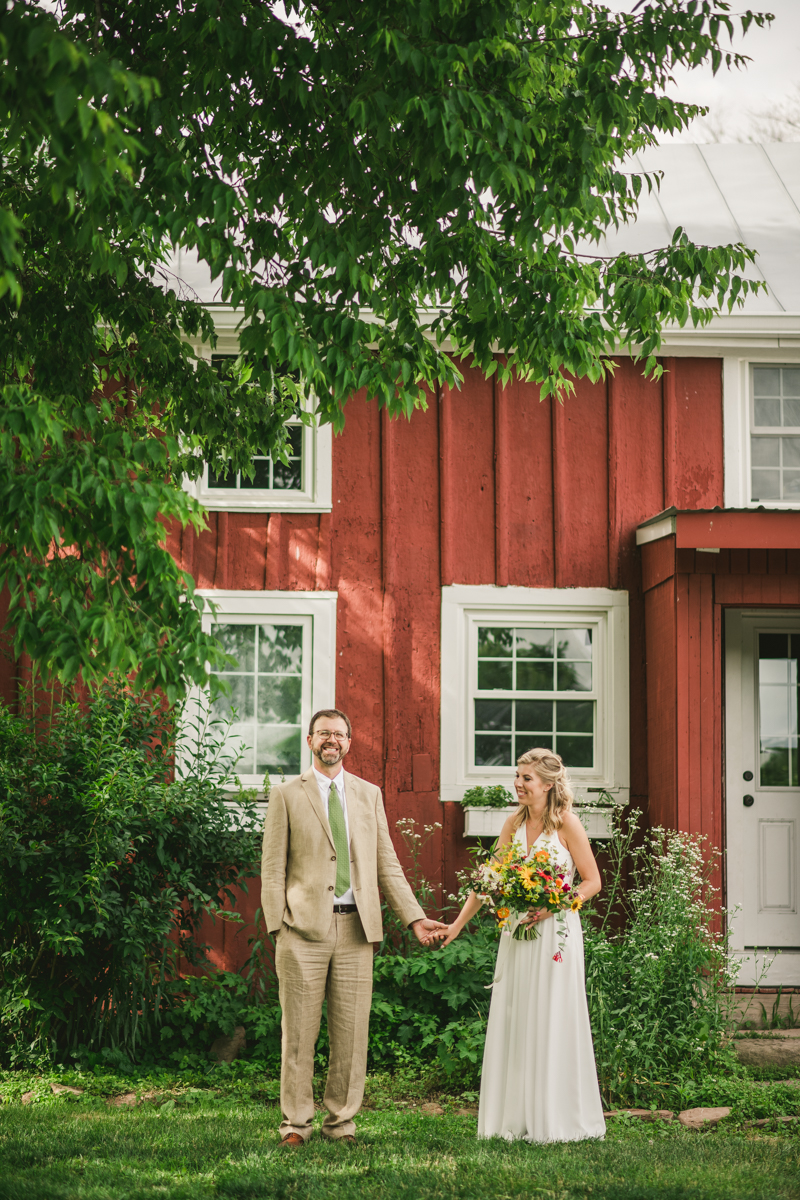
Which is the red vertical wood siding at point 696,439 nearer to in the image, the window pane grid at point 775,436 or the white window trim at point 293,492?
the window pane grid at point 775,436

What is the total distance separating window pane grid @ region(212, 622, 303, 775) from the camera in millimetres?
8742

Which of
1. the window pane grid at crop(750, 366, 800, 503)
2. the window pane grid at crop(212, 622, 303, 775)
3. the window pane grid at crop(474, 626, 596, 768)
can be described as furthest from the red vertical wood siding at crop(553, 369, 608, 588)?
the window pane grid at crop(212, 622, 303, 775)

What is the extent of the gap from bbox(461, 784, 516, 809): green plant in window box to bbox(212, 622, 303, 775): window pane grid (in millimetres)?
1372

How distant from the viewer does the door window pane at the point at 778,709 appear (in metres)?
8.61

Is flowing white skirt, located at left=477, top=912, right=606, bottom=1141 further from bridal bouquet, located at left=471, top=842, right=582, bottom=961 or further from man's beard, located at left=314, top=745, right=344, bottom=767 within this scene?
man's beard, located at left=314, top=745, right=344, bottom=767

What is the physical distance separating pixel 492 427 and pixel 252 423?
3.08 m

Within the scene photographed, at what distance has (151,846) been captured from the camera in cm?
736

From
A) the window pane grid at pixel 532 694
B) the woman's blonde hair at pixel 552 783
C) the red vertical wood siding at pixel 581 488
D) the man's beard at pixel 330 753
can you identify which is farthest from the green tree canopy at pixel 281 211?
the window pane grid at pixel 532 694

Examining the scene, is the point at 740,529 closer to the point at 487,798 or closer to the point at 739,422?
the point at 739,422

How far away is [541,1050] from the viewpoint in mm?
5273

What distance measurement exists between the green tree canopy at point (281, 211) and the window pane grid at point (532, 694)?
3.48 meters

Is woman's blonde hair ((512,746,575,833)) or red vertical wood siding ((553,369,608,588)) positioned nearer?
woman's blonde hair ((512,746,575,833))

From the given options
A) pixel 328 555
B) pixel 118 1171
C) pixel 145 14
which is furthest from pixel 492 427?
pixel 118 1171

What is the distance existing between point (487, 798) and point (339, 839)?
293cm
